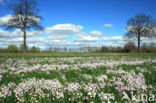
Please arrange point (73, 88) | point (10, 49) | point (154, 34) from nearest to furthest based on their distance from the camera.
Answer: point (73, 88)
point (10, 49)
point (154, 34)

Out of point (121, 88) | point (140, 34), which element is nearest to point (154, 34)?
point (140, 34)

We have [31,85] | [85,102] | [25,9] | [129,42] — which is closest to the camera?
[85,102]

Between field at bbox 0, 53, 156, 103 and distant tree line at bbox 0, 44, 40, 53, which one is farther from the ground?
distant tree line at bbox 0, 44, 40, 53

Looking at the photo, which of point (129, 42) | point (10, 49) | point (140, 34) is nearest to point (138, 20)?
point (140, 34)

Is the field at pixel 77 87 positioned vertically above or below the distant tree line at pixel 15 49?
below

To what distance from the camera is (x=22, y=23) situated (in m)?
38.8

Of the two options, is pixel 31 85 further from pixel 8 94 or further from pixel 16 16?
pixel 16 16

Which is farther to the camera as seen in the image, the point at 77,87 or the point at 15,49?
the point at 15,49

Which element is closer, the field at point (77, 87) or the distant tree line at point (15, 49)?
the field at point (77, 87)

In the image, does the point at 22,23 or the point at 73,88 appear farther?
the point at 22,23

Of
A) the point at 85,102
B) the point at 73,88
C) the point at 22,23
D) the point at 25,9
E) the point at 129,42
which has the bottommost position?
the point at 85,102

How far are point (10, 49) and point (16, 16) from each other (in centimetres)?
1070

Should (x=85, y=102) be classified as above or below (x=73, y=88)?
below

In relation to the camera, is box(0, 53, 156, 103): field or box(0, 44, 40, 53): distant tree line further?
box(0, 44, 40, 53): distant tree line
